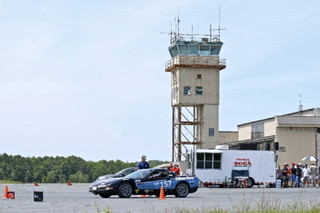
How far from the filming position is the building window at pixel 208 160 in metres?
46.0

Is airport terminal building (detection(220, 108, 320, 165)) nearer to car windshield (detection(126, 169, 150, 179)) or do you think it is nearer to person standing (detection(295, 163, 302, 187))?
person standing (detection(295, 163, 302, 187))

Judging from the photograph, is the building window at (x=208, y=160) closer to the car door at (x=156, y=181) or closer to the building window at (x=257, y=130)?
the car door at (x=156, y=181)

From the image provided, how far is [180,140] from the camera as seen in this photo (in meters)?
75.6

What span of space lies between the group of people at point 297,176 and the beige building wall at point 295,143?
44.5 feet

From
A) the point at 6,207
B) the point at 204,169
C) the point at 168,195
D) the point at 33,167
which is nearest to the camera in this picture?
the point at 6,207

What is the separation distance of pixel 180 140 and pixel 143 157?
4214 cm

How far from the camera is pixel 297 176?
46.4 m

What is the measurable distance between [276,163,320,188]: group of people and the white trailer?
→ 1070 millimetres

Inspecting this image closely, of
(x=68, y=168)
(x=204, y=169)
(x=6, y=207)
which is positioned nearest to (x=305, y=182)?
(x=204, y=169)

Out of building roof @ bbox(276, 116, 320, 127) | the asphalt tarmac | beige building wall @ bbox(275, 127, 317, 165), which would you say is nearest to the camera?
the asphalt tarmac

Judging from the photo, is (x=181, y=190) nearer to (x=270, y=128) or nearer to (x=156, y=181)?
(x=156, y=181)

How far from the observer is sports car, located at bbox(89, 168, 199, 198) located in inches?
1145

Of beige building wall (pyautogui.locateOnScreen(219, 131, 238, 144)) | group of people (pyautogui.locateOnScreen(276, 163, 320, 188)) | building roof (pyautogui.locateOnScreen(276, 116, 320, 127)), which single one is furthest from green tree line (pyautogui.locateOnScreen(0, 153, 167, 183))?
group of people (pyautogui.locateOnScreen(276, 163, 320, 188))

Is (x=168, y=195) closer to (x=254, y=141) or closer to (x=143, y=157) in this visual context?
(x=143, y=157)
